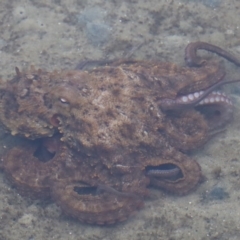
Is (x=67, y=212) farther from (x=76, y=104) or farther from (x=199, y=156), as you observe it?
(x=199, y=156)

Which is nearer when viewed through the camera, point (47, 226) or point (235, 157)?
point (47, 226)

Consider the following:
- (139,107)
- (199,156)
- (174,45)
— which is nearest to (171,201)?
(199,156)

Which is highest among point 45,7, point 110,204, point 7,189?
point 45,7

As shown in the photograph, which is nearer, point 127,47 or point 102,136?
point 102,136
